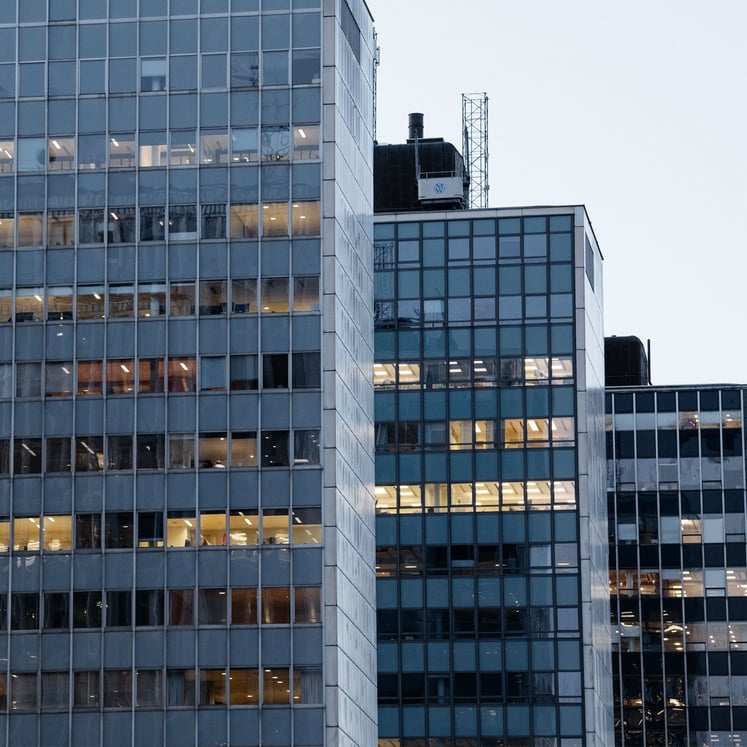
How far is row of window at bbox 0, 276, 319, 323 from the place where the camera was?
364 ft

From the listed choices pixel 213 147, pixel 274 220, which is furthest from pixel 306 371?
pixel 213 147

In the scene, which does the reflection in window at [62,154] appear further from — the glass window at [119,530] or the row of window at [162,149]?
the glass window at [119,530]

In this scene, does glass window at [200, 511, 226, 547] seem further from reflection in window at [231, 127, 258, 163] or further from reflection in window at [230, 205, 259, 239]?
reflection in window at [231, 127, 258, 163]

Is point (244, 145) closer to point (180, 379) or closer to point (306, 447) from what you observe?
point (180, 379)

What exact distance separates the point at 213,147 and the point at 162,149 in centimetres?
268

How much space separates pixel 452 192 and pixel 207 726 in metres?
67.2

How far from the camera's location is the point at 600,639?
149m

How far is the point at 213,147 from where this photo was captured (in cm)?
11294

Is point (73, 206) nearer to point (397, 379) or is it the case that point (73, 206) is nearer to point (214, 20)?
point (214, 20)

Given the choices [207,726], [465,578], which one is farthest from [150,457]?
[465,578]

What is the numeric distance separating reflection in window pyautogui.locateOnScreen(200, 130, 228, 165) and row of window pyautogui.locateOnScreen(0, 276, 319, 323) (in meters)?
6.42

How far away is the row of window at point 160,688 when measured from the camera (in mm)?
106250

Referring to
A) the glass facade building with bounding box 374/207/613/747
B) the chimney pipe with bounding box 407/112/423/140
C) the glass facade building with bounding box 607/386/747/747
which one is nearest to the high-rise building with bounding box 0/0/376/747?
the glass facade building with bounding box 374/207/613/747

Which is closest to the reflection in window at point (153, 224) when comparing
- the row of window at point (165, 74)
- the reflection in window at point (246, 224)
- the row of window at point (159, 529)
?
the reflection in window at point (246, 224)
